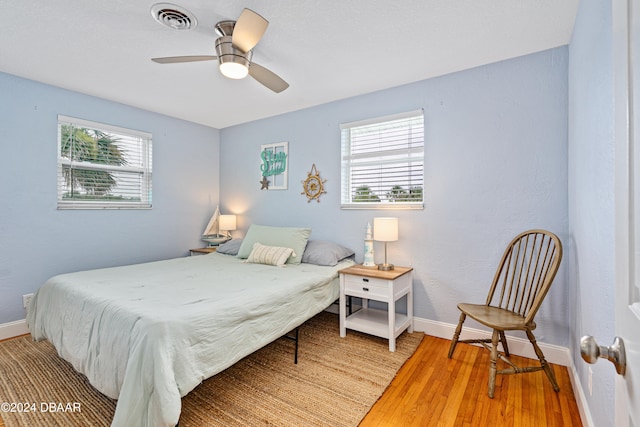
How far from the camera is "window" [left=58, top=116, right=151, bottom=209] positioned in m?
3.08

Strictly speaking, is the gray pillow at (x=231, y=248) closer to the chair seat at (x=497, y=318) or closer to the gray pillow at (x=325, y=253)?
the gray pillow at (x=325, y=253)

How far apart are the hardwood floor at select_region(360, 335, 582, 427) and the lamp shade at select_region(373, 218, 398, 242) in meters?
1.04

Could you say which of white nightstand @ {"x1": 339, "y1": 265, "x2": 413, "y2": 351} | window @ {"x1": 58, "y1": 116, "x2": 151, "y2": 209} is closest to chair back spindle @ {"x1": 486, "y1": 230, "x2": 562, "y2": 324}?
white nightstand @ {"x1": 339, "y1": 265, "x2": 413, "y2": 351}

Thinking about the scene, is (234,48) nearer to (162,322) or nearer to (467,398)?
(162,322)

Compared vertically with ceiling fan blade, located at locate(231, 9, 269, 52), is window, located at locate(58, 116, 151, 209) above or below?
below

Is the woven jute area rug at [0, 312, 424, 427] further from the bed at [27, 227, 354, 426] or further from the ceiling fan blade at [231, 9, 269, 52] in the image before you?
the ceiling fan blade at [231, 9, 269, 52]

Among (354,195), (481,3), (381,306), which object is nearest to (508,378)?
(381,306)

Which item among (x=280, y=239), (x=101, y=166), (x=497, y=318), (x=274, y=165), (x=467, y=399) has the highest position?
(x=274, y=165)

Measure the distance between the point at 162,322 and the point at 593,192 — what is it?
230 cm

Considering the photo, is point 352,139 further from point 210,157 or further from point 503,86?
point 210,157

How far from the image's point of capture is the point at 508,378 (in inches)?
82.4

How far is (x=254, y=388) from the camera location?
199cm

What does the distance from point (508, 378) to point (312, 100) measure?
316 centimetres

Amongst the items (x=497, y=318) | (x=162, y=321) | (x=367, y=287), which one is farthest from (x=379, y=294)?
(x=162, y=321)
